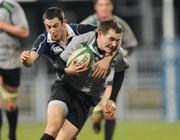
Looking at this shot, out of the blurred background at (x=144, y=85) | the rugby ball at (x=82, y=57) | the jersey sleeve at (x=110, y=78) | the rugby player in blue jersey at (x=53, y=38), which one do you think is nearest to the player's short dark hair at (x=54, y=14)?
the rugby player in blue jersey at (x=53, y=38)

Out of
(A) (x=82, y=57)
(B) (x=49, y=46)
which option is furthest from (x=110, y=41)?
(B) (x=49, y=46)

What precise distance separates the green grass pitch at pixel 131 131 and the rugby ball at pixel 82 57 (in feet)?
14.4

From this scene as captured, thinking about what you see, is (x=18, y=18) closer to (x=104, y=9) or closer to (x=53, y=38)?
(x=104, y=9)

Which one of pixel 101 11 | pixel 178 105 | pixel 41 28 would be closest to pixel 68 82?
pixel 101 11

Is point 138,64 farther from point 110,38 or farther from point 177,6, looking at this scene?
point 110,38

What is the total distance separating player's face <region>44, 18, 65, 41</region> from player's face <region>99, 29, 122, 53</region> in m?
0.43

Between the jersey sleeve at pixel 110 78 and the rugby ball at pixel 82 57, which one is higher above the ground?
the rugby ball at pixel 82 57

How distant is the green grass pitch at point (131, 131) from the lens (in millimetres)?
13609

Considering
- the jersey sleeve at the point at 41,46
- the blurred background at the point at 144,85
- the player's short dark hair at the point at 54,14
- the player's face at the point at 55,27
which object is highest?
the player's short dark hair at the point at 54,14

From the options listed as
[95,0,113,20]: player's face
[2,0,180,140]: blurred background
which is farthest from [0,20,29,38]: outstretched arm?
[2,0,180,140]: blurred background

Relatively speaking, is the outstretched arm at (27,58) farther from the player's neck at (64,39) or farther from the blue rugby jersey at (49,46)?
the player's neck at (64,39)

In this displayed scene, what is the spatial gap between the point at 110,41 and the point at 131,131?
5900 mm

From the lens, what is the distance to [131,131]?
14.8 meters

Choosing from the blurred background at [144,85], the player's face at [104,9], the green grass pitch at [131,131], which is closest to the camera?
the player's face at [104,9]
